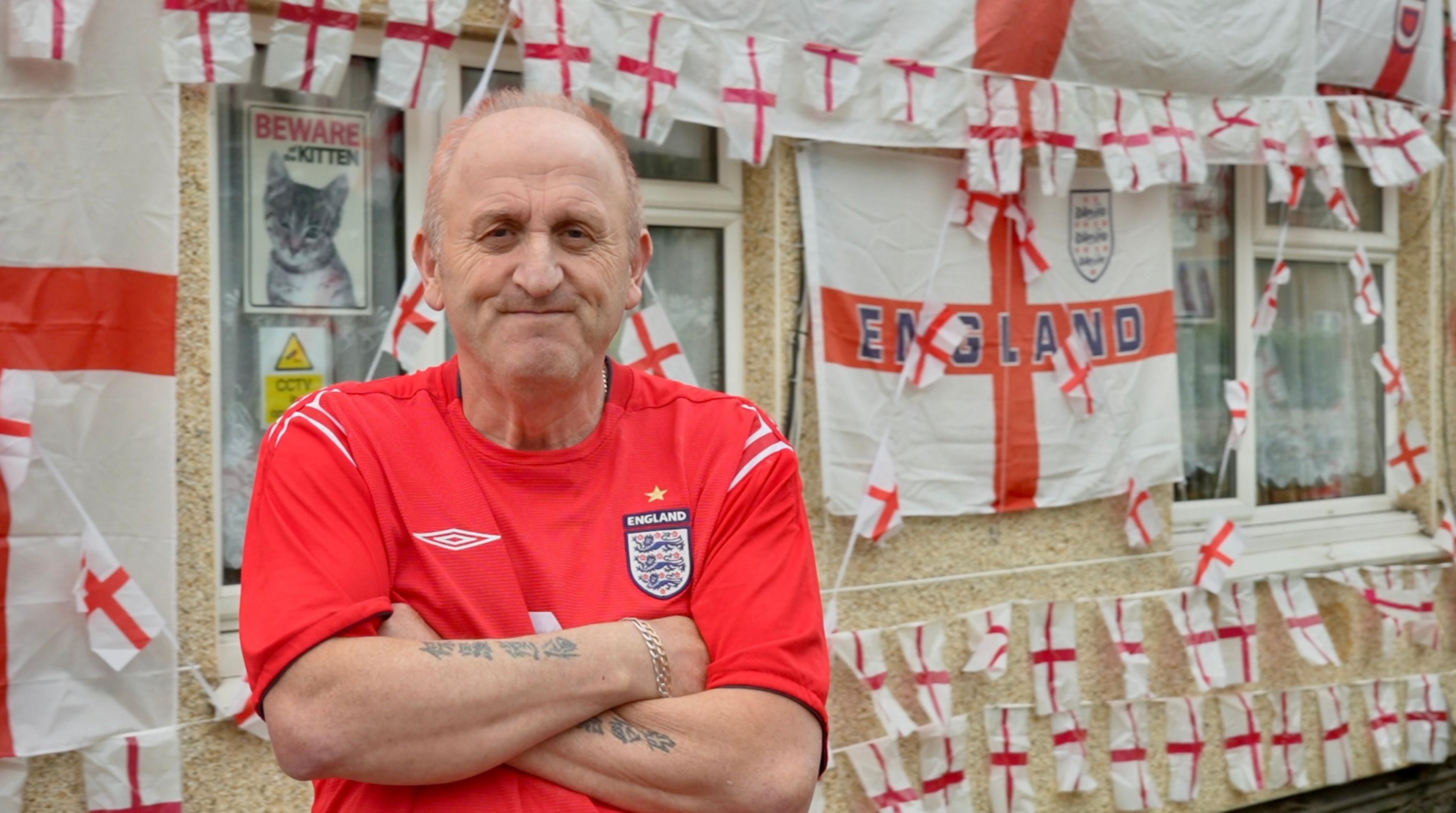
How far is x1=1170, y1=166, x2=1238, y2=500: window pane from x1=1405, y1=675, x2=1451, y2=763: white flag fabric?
3.95 ft

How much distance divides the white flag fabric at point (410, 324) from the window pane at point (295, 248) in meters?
0.18

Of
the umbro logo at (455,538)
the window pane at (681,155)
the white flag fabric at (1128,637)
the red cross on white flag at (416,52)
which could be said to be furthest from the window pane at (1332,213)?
the umbro logo at (455,538)

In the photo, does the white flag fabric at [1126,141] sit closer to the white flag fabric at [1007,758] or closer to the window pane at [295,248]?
the white flag fabric at [1007,758]

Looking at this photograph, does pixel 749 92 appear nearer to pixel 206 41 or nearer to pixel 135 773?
pixel 206 41

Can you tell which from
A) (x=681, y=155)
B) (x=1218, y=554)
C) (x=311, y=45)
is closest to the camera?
(x=311, y=45)

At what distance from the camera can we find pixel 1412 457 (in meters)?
5.82

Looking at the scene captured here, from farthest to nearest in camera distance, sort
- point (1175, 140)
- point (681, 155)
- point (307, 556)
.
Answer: point (1175, 140) < point (681, 155) < point (307, 556)

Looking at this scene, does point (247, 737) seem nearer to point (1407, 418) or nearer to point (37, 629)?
point (37, 629)

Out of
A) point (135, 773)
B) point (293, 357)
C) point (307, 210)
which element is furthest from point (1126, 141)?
point (135, 773)

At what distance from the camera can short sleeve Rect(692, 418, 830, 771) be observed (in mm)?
1774

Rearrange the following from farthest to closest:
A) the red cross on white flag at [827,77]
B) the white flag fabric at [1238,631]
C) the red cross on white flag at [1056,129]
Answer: the white flag fabric at [1238,631] < the red cross on white flag at [1056,129] < the red cross on white flag at [827,77]

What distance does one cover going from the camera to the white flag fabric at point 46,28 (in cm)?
278

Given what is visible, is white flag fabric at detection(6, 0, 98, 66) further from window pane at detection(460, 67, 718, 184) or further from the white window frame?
the white window frame

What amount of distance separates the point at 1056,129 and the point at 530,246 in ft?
9.83
